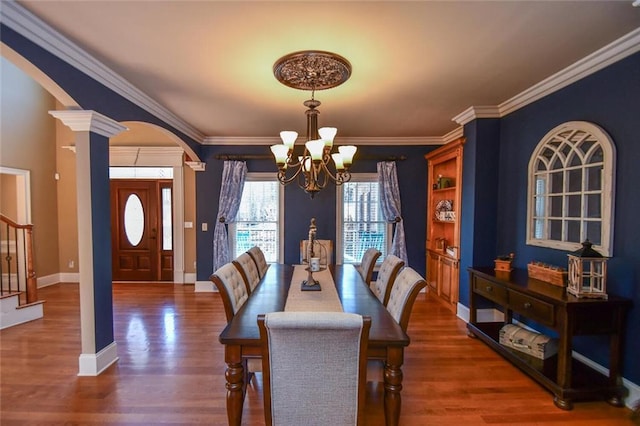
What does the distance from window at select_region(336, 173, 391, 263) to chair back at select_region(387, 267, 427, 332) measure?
2.79m

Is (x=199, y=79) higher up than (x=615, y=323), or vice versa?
(x=199, y=79)

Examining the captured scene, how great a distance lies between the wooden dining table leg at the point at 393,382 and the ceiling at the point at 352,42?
190 centimetres

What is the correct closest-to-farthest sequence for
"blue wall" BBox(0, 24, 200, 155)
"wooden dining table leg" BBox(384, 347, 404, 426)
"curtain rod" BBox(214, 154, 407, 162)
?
"wooden dining table leg" BBox(384, 347, 404, 426), "blue wall" BBox(0, 24, 200, 155), "curtain rod" BBox(214, 154, 407, 162)

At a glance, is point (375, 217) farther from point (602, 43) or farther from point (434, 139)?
point (602, 43)

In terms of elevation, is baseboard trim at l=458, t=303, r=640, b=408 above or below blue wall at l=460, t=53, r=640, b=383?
below

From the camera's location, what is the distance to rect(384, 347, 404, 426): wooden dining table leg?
60.9 inches

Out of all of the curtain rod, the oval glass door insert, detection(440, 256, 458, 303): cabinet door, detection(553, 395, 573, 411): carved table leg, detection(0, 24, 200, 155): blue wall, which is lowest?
detection(553, 395, 573, 411): carved table leg

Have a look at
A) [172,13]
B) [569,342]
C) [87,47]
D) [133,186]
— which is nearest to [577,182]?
[569,342]

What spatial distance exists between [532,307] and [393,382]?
1.50 meters

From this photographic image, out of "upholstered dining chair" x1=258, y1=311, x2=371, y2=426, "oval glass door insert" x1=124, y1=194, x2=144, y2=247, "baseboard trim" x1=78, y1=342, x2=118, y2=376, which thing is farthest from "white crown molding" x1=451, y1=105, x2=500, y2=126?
"oval glass door insert" x1=124, y1=194, x2=144, y2=247

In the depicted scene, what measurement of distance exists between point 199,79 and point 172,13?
3.00 feet

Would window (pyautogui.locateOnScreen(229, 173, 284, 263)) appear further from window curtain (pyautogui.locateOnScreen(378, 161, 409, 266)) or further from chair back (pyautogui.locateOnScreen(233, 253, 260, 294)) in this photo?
chair back (pyautogui.locateOnScreen(233, 253, 260, 294))

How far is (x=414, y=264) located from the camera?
16.1 ft

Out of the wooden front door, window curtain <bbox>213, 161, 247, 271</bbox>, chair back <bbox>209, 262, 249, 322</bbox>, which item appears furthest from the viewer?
the wooden front door
